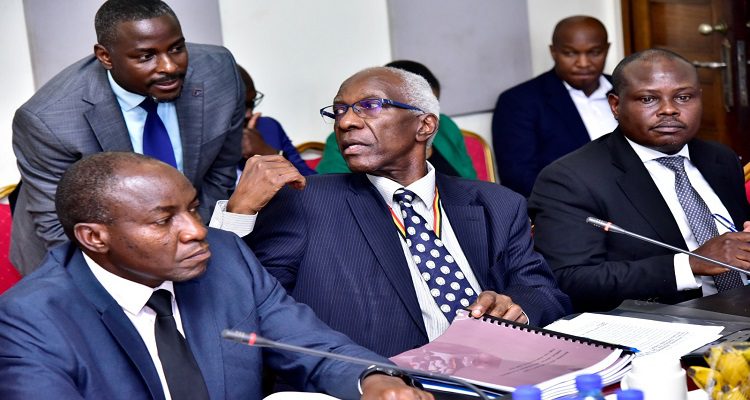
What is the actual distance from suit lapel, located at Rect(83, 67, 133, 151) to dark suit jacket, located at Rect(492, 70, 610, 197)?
256cm

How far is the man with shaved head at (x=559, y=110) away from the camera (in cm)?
518

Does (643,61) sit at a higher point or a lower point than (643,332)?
higher

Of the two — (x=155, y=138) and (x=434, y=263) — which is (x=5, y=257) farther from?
(x=434, y=263)

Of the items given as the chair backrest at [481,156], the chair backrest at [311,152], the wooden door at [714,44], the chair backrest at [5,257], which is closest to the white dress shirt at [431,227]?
the chair backrest at [5,257]

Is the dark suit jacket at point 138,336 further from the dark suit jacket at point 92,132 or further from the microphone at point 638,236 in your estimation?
the dark suit jacket at point 92,132

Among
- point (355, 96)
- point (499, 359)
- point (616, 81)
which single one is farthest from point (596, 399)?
point (616, 81)

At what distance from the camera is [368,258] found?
269 cm

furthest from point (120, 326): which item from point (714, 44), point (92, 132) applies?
point (714, 44)

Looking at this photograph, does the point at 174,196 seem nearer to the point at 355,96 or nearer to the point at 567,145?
the point at 355,96

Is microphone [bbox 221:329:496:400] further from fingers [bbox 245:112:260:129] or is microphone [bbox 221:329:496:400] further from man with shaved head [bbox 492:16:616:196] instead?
man with shaved head [bbox 492:16:616:196]

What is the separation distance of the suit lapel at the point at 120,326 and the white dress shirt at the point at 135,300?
0.09 feet

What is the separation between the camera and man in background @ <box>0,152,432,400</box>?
1993mm

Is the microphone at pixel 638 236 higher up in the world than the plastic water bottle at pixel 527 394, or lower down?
lower down

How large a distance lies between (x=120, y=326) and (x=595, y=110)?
3668mm
